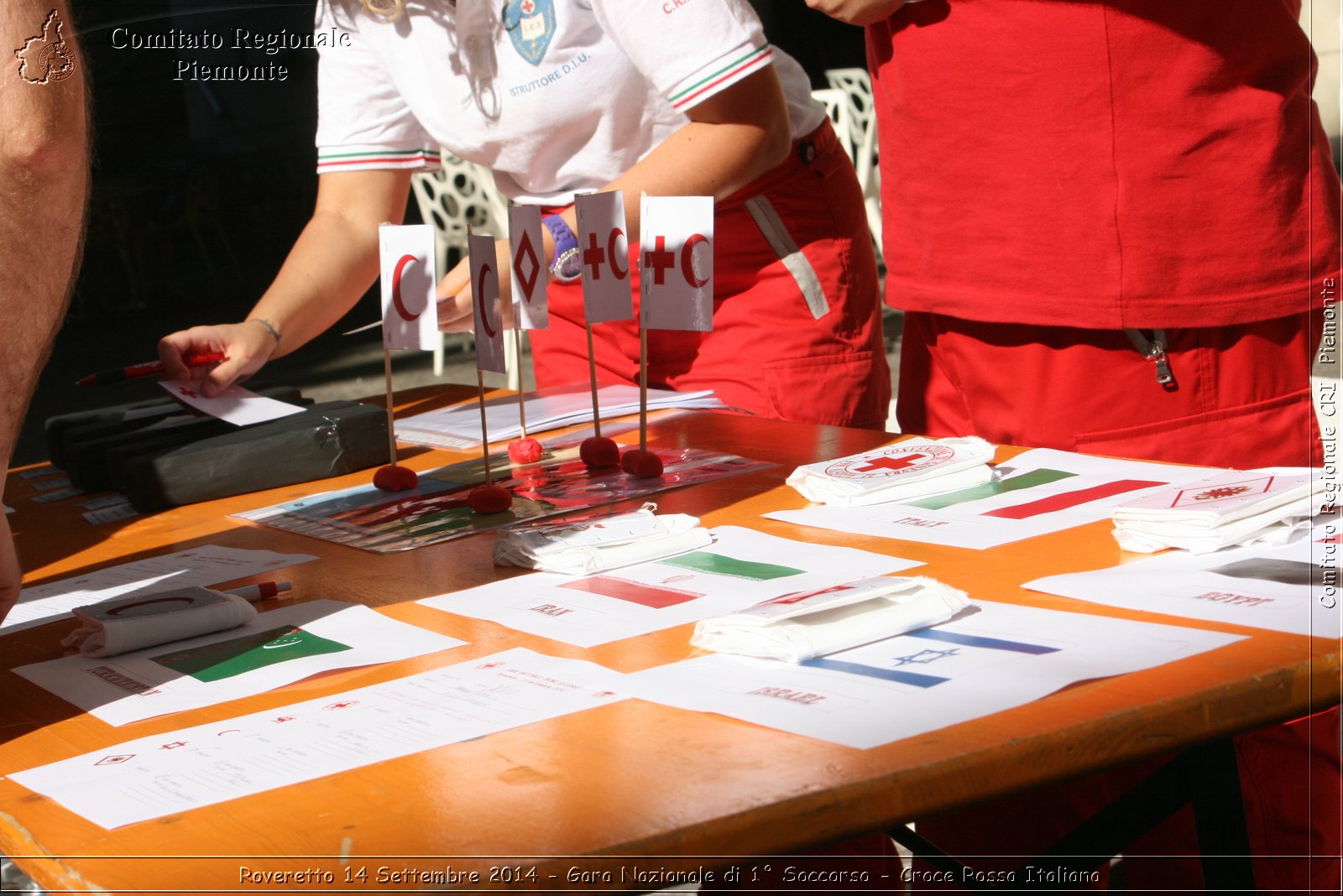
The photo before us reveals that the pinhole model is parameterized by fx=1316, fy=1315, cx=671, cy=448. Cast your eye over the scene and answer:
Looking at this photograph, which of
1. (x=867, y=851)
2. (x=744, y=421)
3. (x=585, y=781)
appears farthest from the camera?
(x=744, y=421)

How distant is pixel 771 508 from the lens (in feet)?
4.15

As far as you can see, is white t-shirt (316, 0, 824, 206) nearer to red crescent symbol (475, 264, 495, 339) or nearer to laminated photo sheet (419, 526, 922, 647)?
red crescent symbol (475, 264, 495, 339)

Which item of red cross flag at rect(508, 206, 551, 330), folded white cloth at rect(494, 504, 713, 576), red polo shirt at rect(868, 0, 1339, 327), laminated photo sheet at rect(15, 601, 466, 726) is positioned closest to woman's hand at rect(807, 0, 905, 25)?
red polo shirt at rect(868, 0, 1339, 327)

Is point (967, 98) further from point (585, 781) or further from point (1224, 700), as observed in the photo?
point (585, 781)

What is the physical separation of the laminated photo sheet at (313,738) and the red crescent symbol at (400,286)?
68 centimetres

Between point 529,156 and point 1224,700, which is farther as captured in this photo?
point 529,156

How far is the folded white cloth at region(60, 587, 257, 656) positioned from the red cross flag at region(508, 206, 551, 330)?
56cm

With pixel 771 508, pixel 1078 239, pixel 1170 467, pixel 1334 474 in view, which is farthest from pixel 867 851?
pixel 1078 239

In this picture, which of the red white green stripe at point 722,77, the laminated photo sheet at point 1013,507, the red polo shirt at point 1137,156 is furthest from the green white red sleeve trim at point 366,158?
the laminated photo sheet at point 1013,507

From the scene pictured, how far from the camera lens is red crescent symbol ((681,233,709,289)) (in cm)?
143

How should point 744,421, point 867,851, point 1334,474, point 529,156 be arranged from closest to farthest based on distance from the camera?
point 1334,474 → point 867,851 → point 744,421 → point 529,156

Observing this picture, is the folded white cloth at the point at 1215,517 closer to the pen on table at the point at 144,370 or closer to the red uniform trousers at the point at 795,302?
the red uniform trousers at the point at 795,302

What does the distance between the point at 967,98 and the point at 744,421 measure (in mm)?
482

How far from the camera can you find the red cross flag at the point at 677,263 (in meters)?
1.43
